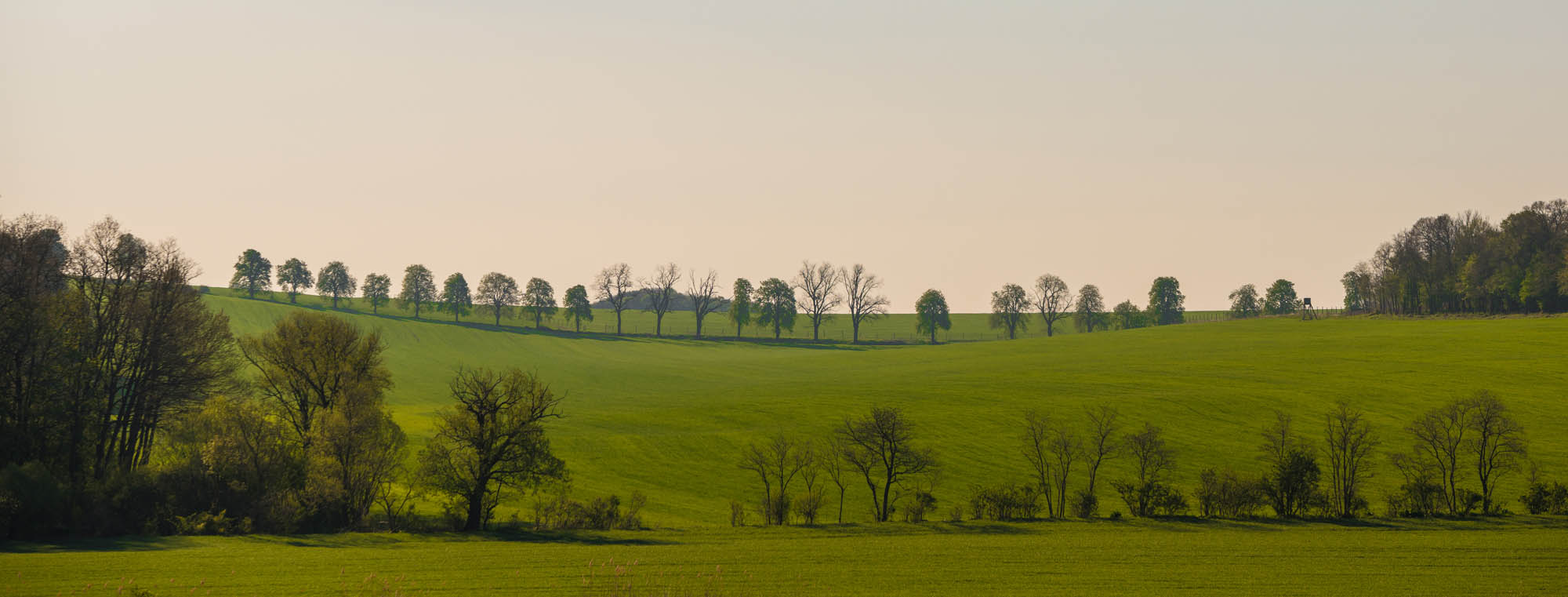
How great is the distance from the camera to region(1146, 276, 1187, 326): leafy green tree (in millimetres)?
172875

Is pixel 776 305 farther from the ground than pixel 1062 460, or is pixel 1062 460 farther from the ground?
pixel 776 305

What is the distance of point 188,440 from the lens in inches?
1937

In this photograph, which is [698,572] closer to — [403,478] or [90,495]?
[90,495]

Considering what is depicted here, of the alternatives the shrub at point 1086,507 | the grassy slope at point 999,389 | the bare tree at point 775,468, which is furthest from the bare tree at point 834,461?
the shrub at point 1086,507

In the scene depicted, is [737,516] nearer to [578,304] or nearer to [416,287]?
[578,304]

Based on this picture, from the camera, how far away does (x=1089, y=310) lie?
164125mm

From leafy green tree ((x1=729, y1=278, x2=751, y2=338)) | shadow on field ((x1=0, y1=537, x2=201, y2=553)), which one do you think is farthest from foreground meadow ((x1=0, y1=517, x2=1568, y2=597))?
leafy green tree ((x1=729, y1=278, x2=751, y2=338))

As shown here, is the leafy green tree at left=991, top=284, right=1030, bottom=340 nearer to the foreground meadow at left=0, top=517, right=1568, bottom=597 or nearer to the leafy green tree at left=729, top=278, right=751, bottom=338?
the leafy green tree at left=729, top=278, right=751, bottom=338

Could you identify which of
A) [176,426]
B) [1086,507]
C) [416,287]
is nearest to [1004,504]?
[1086,507]

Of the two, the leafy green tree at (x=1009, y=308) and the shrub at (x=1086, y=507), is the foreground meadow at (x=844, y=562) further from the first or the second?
the leafy green tree at (x=1009, y=308)

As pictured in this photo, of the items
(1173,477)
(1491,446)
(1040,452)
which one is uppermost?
(1491,446)

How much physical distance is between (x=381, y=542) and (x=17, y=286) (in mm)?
22413

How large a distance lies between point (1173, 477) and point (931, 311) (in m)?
107

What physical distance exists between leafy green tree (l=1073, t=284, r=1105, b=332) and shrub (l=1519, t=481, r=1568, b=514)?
378ft
